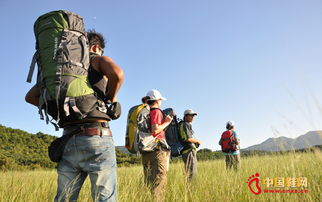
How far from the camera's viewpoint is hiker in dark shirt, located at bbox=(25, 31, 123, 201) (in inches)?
62.7

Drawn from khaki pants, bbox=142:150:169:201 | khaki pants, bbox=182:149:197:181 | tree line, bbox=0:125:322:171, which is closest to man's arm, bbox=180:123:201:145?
khaki pants, bbox=182:149:197:181

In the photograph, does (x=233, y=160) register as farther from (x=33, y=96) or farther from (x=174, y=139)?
(x=33, y=96)

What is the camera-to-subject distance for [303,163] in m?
3.68

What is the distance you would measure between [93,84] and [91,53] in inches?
11.5

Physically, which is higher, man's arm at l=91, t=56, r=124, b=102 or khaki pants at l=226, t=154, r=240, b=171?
man's arm at l=91, t=56, r=124, b=102

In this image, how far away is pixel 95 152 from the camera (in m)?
1.59

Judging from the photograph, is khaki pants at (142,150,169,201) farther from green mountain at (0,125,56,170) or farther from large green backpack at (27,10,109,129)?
green mountain at (0,125,56,170)

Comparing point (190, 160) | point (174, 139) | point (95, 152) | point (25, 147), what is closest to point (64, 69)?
point (95, 152)

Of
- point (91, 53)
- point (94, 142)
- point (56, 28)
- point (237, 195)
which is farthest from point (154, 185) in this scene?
point (56, 28)

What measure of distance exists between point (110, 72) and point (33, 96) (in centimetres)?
72

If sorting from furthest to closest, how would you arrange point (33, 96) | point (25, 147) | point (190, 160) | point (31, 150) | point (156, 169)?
point (25, 147), point (31, 150), point (190, 160), point (156, 169), point (33, 96)

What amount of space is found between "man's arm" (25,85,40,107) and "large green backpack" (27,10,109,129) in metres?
0.12

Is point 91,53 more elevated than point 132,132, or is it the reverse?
point 91,53

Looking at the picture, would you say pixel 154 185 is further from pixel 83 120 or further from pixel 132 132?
pixel 83 120
